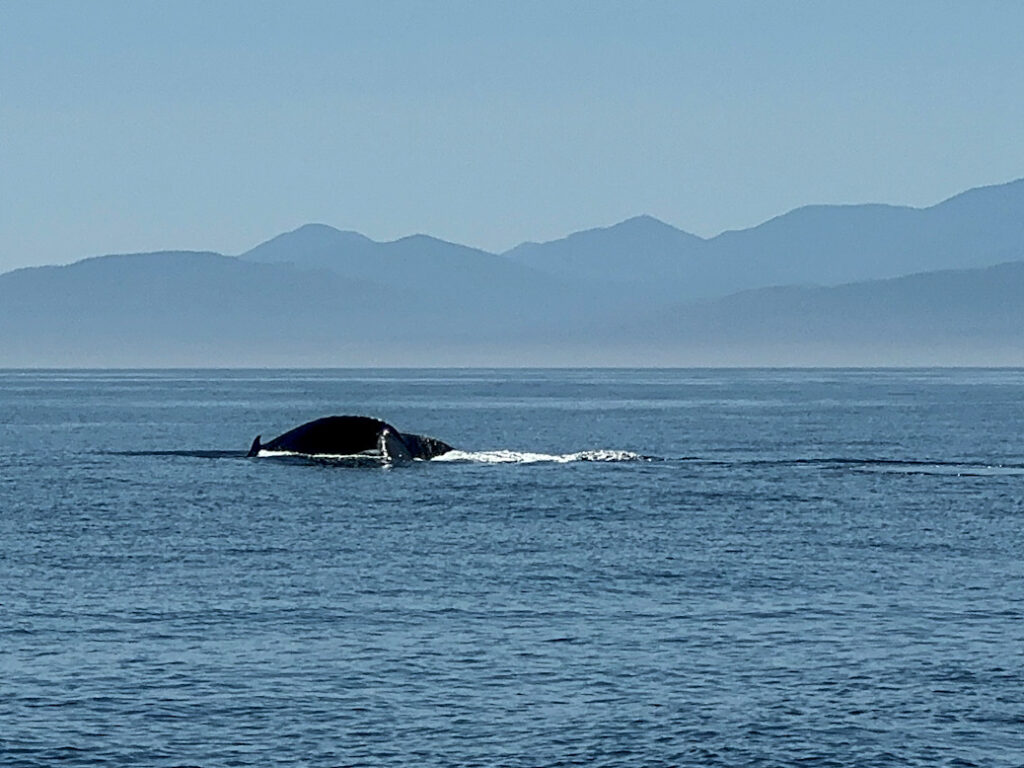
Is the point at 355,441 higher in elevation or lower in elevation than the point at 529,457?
higher

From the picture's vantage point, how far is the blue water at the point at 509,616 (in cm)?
2494

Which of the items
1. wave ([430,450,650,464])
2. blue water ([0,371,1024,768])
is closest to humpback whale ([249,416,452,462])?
wave ([430,450,650,464])

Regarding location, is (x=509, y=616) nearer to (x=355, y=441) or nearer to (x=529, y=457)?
(x=355, y=441)

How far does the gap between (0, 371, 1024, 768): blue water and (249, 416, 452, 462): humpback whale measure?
238cm

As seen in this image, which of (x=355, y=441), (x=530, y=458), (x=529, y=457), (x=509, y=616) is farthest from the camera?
(x=529, y=457)

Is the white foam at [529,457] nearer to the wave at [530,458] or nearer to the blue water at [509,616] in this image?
the wave at [530,458]

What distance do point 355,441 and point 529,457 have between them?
327 inches

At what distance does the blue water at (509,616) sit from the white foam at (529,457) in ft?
14.4

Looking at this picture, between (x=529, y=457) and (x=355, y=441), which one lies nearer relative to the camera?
(x=355, y=441)

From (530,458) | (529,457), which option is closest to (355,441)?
(530,458)

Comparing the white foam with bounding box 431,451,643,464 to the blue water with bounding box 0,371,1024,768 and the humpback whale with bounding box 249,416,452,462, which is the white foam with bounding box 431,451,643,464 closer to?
the humpback whale with bounding box 249,416,452,462

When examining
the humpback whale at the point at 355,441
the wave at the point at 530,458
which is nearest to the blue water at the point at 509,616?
the humpback whale at the point at 355,441

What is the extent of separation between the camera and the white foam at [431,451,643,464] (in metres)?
73.1

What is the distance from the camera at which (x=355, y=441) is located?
69938 millimetres
